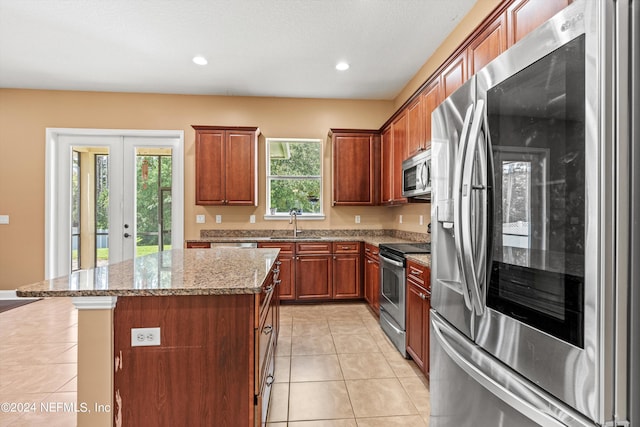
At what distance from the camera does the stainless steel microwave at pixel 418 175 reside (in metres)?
2.62

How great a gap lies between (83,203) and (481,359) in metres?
5.49

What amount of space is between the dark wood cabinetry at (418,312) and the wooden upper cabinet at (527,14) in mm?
1511

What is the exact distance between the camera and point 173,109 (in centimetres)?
464

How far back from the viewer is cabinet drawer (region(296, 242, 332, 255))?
4.18m

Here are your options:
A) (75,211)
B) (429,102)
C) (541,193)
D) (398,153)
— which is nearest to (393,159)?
(398,153)

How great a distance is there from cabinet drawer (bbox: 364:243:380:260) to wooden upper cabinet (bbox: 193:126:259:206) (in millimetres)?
1720

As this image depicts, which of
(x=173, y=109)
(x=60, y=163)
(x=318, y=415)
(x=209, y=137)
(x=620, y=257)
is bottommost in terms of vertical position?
(x=318, y=415)

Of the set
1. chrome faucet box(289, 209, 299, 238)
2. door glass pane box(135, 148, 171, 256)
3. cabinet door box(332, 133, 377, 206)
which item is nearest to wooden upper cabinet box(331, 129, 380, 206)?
cabinet door box(332, 133, 377, 206)

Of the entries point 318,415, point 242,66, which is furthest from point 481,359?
point 242,66

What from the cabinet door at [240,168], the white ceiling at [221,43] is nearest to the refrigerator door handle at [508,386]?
the white ceiling at [221,43]

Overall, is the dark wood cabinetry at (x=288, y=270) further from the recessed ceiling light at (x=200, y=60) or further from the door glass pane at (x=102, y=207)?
the door glass pane at (x=102, y=207)

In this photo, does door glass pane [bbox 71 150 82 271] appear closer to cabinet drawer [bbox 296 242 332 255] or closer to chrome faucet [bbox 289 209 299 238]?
chrome faucet [bbox 289 209 299 238]

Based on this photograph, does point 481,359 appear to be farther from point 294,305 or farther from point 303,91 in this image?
point 303,91

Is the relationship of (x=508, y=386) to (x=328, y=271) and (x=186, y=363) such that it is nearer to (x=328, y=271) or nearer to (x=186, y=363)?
(x=186, y=363)
